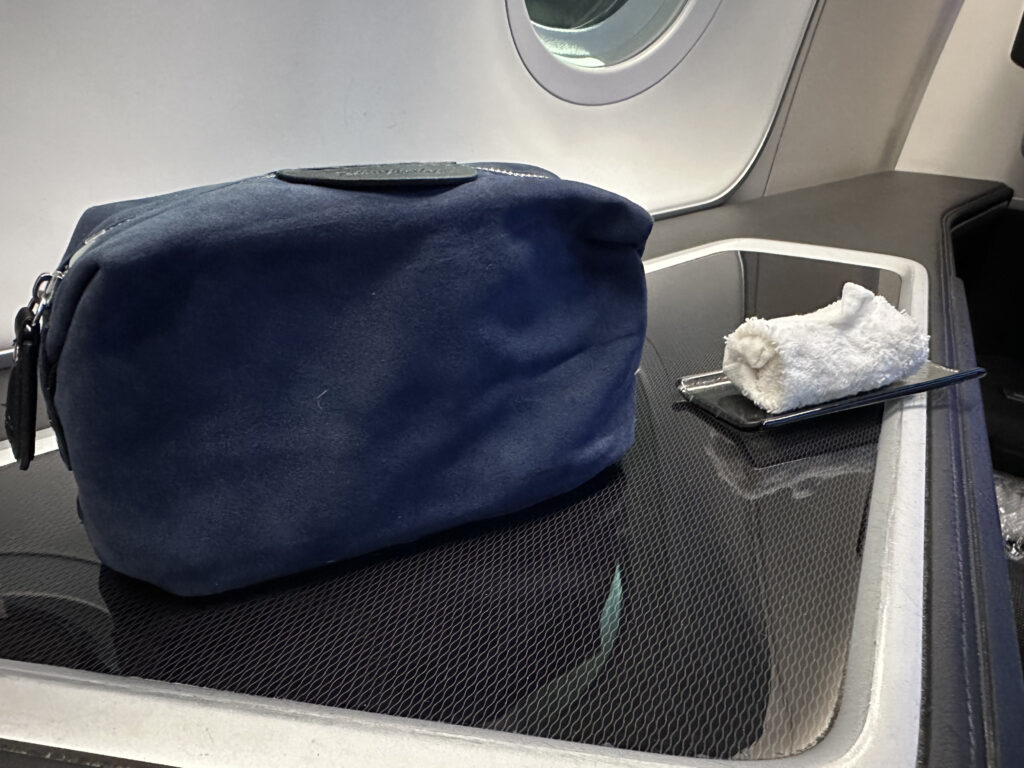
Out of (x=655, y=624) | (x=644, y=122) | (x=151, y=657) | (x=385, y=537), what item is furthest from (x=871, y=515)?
(x=644, y=122)

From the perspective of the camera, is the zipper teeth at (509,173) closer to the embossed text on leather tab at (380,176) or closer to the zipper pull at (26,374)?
the embossed text on leather tab at (380,176)

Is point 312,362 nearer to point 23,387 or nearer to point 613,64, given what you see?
point 23,387

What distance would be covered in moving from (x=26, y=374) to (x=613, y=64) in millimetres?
1217

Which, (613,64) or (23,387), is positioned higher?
(613,64)

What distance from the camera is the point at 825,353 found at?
23.0 inches

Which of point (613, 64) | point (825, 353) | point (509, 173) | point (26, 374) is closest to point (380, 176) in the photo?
point (509, 173)

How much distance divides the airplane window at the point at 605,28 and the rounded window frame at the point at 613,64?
26 millimetres

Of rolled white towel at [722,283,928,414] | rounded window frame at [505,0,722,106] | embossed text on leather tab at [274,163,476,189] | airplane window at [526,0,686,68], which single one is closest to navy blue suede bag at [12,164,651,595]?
embossed text on leather tab at [274,163,476,189]

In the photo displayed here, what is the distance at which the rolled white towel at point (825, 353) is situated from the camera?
1.91 feet

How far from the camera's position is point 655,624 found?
0.41 m

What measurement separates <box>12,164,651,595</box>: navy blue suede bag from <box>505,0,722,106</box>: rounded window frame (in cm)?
72

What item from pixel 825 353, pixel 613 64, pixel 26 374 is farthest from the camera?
pixel 613 64

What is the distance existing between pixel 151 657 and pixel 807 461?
0.46 metres

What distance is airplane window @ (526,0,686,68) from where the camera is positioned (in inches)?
53.6
